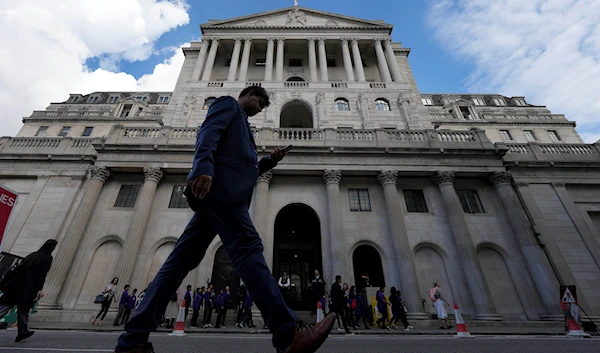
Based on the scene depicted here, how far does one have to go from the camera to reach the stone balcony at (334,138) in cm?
1663

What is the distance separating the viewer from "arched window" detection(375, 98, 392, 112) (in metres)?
22.5

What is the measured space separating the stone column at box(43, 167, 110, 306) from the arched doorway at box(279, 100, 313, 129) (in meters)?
14.1

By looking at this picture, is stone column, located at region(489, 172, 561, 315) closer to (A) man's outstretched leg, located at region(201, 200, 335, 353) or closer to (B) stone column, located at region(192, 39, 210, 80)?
(A) man's outstretched leg, located at region(201, 200, 335, 353)

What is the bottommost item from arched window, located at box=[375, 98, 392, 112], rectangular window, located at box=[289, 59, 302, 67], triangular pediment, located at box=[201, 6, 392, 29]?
arched window, located at box=[375, 98, 392, 112]

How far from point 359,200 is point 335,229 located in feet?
10.8

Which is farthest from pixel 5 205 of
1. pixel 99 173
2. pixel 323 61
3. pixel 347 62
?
pixel 347 62

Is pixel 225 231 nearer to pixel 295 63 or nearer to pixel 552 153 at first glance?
pixel 552 153

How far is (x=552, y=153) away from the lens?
17.8 metres

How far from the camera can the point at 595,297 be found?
1347 cm

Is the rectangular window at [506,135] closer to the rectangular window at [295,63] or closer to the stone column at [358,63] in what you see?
the stone column at [358,63]

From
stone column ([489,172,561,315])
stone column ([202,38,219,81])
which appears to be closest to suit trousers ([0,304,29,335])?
stone column ([489,172,561,315])

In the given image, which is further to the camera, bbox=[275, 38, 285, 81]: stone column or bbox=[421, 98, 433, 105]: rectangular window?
bbox=[421, 98, 433, 105]: rectangular window

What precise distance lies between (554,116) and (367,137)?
35207 mm

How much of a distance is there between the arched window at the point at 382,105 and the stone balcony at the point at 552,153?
8.48m
